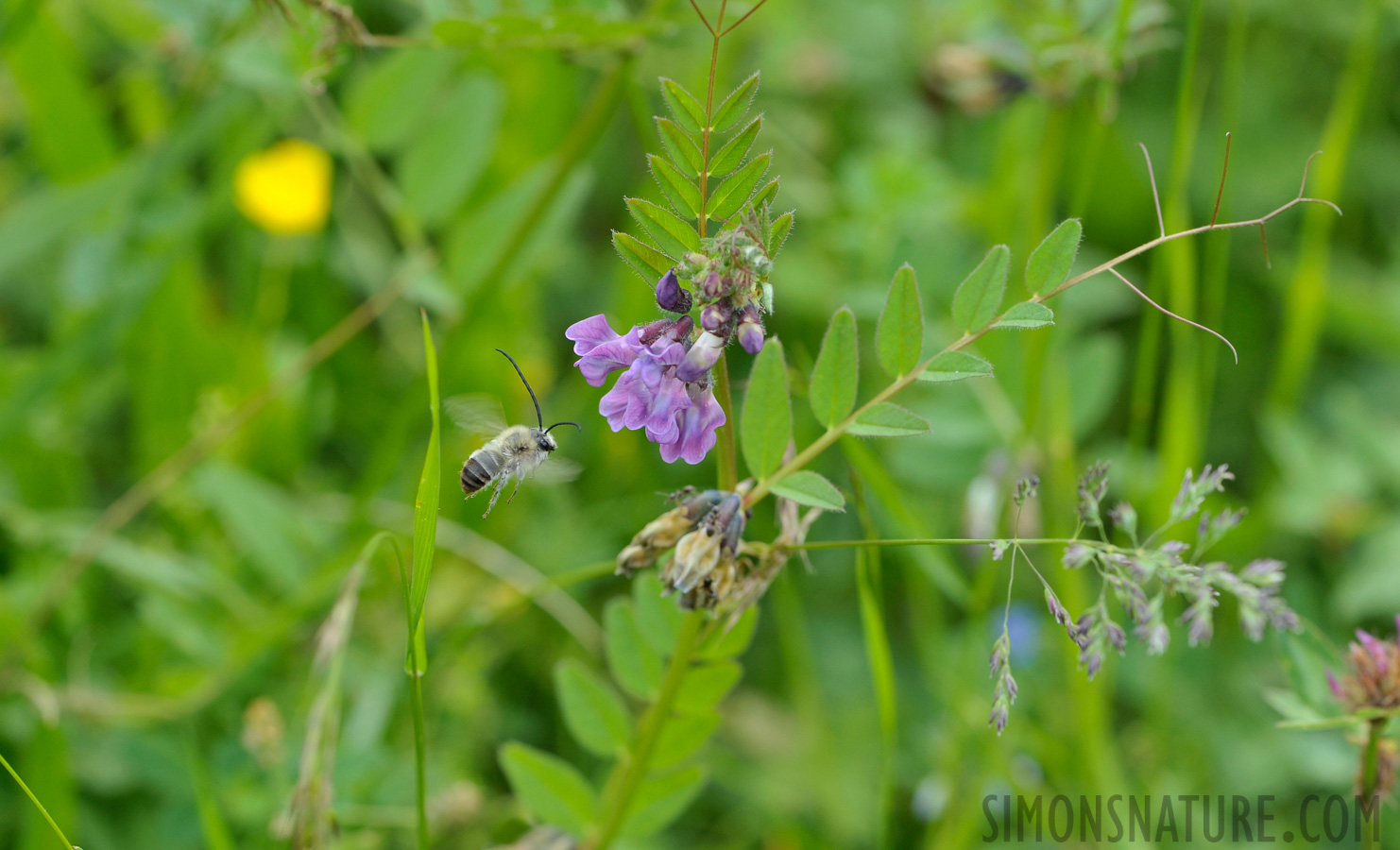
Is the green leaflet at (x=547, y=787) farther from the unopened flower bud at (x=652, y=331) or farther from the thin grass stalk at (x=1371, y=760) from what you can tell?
the thin grass stalk at (x=1371, y=760)

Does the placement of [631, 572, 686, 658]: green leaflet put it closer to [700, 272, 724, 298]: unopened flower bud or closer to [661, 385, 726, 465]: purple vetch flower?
[661, 385, 726, 465]: purple vetch flower

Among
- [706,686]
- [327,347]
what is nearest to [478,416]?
[706,686]

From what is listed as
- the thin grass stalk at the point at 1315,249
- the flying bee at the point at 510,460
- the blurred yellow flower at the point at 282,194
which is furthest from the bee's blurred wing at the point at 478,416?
the thin grass stalk at the point at 1315,249

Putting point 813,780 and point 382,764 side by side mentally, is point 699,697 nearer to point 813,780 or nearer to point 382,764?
point 382,764

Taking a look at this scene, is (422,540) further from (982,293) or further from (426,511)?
(982,293)

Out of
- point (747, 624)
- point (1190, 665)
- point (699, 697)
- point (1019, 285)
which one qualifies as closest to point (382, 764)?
point (699, 697)

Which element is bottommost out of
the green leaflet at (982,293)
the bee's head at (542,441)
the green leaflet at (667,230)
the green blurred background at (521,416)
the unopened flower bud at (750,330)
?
the green blurred background at (521,416)
